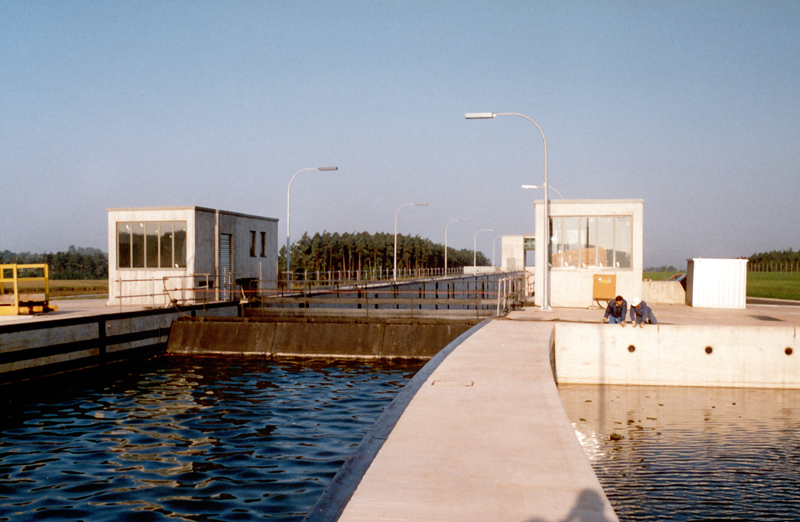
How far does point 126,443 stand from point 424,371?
5990mm

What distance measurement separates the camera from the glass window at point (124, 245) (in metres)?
31.2

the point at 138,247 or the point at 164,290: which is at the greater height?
the point at 138,247

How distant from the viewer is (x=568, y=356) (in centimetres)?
1802

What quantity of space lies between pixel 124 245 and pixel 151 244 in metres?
1.60

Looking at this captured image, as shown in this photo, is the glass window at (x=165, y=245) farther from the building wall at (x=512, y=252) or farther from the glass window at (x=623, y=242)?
the building wall at (x=512, y=252)

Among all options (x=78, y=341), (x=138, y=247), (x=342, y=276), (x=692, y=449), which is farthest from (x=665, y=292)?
(x=342, y=276)

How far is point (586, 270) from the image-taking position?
93.2 ft

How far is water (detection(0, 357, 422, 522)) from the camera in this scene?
8.91 m

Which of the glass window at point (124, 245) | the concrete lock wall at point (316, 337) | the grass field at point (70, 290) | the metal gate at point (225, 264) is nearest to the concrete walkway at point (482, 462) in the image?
the concrete lock wall at point (316, 337)

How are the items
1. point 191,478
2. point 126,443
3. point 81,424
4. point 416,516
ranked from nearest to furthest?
point 416,516
point 191,478
point 126,443
point 81,424

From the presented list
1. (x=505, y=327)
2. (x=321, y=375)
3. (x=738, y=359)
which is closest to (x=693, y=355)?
(x=738, y=359)

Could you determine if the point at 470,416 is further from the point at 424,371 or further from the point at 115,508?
the point at 115,508

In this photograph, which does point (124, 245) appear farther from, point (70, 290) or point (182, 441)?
point (70, 290)

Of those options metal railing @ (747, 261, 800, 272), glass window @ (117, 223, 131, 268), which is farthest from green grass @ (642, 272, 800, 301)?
metal railing @ (747, 261, 800, 272)
